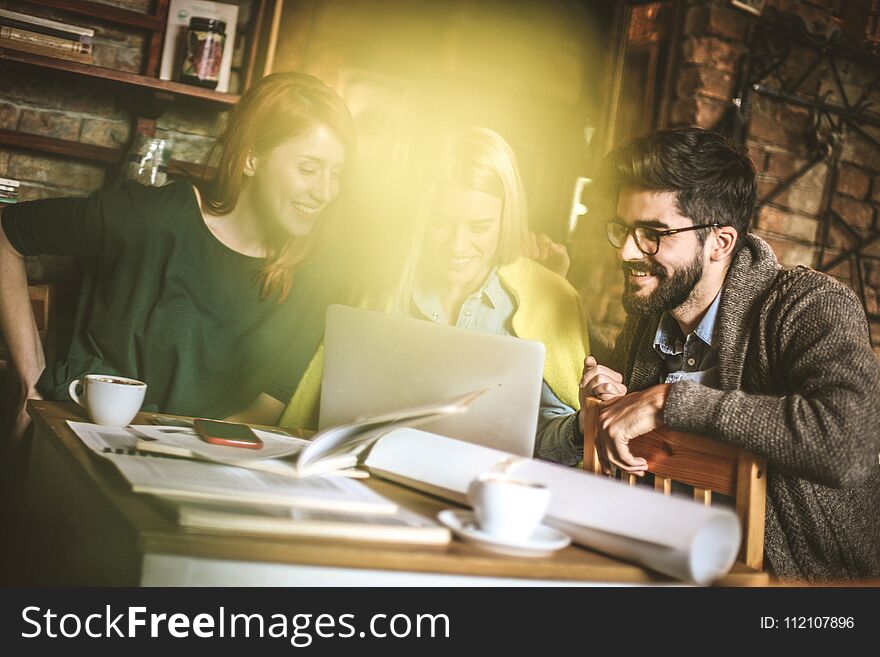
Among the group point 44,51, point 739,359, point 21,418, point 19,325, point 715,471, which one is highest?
point 44,51

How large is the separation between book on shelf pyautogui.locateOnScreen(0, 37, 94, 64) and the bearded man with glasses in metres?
1.09

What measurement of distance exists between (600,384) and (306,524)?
750 millimetres

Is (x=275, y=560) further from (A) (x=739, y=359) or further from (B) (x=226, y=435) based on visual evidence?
(A) (x=739, y=359)

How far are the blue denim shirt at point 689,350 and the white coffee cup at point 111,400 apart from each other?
0.93 m

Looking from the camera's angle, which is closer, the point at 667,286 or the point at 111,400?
the point at 111,400

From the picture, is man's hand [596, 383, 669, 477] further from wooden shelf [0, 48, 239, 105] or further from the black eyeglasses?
wooden shelf [0, 48, 239, 105]

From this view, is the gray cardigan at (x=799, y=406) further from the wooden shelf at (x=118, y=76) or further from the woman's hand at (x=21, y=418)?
the woman's hand at (x=21, y=418)

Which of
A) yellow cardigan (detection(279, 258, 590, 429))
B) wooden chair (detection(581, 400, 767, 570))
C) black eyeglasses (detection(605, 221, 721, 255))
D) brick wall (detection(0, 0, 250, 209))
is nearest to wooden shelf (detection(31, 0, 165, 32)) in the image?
brick wall (detection(0, 0, 250, 209))

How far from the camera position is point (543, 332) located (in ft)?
5.92

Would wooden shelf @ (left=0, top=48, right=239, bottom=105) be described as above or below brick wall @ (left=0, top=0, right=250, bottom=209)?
above

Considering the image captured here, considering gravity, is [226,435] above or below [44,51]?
below

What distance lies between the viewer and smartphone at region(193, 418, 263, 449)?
41.8 inches

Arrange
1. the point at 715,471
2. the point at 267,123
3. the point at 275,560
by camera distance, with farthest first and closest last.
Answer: the point at 267,123 < the point at 715,471 < the point at 275,560

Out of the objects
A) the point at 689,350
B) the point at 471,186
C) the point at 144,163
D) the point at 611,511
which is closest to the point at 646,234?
the point at 689,350
